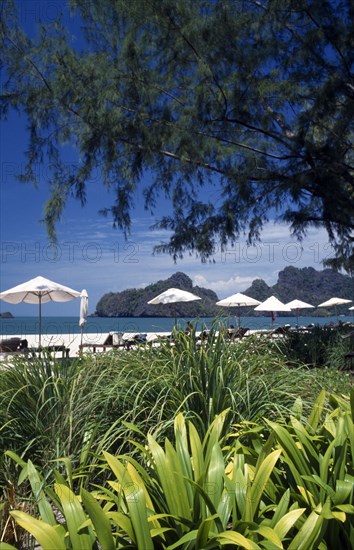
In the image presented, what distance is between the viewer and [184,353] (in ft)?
13.8

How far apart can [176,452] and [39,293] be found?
46.1 feet

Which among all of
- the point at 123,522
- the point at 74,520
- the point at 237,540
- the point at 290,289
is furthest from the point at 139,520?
the point at 290,289

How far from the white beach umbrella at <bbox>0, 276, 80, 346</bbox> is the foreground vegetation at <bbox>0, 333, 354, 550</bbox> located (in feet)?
34.0

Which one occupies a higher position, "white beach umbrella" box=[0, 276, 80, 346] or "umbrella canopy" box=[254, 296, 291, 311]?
"white beach umbrella" box=[0, 276, 80, 346]

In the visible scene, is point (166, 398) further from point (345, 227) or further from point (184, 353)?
point (345, 227)

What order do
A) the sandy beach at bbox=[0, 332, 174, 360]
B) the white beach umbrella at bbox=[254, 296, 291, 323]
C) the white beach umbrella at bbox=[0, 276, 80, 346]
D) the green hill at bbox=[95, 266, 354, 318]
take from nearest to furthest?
the sandy beach at bbox=[0, 332, 174, 360] → the white beach umbrella at bbox=[0, 276, 80, 346] → the white beach umbrella at bbox=[254, 296, 291, 323] → the green hill at bbox=[95, 266, 354, 318]

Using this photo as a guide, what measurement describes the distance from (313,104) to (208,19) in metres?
2.20

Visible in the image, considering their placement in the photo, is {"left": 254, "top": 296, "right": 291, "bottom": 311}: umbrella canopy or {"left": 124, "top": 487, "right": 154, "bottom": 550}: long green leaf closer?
{"left": 124, "top": 487, "right": 154, "bottom": 550}: long green leaf

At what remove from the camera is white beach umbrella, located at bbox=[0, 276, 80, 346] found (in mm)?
14898

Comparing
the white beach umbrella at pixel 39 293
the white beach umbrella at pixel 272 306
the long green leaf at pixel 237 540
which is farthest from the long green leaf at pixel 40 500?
the white beach umbrella at pixel 272 306

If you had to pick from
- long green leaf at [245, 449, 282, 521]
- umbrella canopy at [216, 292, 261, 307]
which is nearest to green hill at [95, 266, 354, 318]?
umbrella canopy at [216, 292, 261, 307]

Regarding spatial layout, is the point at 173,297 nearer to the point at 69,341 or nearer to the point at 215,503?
the point at 69,341

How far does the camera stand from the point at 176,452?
2.43 meters

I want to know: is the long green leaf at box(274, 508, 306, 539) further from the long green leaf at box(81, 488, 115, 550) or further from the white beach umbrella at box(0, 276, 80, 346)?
the white beach umbrella at box(0, 276, 80, 346)
